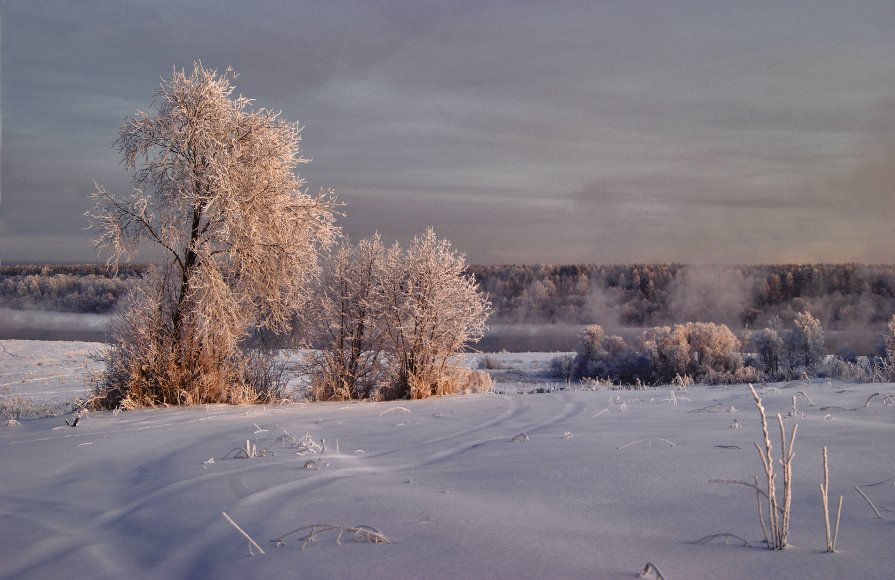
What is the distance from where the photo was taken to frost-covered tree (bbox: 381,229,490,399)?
12.0 meters

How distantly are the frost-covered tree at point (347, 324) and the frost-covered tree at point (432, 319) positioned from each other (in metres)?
0.82

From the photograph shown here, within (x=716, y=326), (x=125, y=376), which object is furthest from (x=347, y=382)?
(x=716, y=326)

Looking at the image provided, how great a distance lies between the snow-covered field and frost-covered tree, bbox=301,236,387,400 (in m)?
7.02

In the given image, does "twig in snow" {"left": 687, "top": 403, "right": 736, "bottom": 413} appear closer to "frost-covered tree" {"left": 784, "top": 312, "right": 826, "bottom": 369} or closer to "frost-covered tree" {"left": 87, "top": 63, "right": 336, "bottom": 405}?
"frost-covered tree" {"left": 87, "top": 63, "right": 336, "bottom": 405}

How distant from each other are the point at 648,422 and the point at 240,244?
7.20m

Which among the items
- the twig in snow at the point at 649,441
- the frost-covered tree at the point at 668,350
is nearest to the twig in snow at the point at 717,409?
the twig in snow at the point at 649,441

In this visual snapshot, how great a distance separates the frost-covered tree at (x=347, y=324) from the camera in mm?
13086

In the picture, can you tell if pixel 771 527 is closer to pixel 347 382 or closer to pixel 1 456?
pixel 1 456

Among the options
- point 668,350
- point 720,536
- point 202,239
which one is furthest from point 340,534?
point 668,350

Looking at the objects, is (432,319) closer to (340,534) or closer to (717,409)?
(717,409)

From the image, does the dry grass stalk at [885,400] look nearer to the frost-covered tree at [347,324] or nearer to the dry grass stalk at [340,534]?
the dry grass stalk at [340,534]

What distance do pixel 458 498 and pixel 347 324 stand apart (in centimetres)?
1058

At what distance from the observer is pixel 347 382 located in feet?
43.2

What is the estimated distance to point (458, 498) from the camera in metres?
3.04
